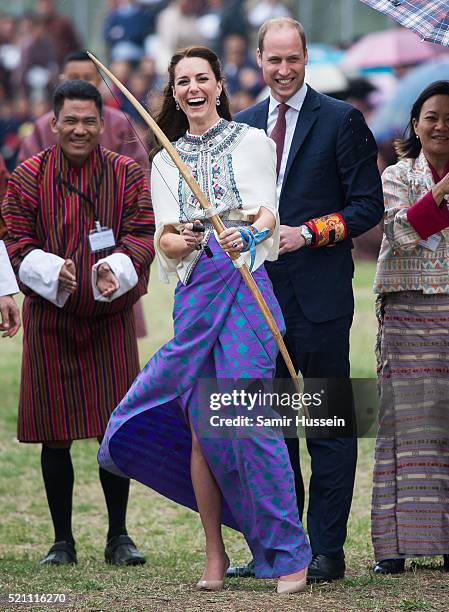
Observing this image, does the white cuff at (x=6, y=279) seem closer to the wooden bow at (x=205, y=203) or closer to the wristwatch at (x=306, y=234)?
the wooden bow at (x=205, y=203)

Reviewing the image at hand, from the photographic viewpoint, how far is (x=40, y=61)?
27.5 ft

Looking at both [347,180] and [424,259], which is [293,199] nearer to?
[347,180]

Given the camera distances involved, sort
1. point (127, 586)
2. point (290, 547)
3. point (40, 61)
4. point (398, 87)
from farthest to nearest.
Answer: point (398, 87)
point (40, 61)
point (127, 586)
point (290, 547)

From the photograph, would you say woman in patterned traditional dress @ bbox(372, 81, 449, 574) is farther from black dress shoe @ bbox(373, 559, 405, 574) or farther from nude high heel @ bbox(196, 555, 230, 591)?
nude high heel @ bbox(196, 555, 230, 591)

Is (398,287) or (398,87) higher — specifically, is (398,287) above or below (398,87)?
below

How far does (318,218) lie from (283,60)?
645mm

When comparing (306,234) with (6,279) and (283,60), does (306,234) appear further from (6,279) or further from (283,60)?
(6,279)

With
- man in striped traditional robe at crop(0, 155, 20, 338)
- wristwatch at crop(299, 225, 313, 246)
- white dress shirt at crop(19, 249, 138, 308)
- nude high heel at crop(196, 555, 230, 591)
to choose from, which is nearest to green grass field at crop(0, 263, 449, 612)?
nude high heel at crop(196, 555, 230, 591)

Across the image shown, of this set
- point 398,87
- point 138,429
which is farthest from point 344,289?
point 398,87

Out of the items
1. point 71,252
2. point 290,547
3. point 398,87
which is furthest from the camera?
point 398,87

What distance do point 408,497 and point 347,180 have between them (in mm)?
1345

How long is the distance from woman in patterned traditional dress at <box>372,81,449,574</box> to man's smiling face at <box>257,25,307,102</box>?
0.54 m

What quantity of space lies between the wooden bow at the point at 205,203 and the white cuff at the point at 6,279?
3.45 feet

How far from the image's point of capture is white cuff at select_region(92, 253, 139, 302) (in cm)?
599
